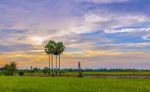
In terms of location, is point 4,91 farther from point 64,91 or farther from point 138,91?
point 138,91

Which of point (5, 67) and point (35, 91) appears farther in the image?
point (5, 67)

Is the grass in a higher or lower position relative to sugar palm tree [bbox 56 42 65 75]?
lower

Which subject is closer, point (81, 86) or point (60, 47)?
point (81, 86)

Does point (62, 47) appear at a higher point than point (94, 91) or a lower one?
higher

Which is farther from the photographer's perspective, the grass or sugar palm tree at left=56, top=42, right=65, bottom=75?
sugar palm tree at left=56, top=42, right=65, bottom=75

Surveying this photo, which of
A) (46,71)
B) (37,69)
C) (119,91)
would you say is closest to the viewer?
(119,91)

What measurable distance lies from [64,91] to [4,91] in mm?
4379

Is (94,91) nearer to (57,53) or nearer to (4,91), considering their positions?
(4,91)

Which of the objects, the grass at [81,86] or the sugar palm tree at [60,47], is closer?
the grass at [81,86]

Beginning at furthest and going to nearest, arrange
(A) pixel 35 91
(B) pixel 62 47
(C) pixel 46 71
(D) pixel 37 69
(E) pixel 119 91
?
(D) pixel 37 69, (C) pixel 46 71, (B) pixel 62 47, (A) pixel 35 91, (E) pixel 119 91

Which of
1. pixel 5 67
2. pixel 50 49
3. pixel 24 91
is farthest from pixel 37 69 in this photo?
pixel 24 91

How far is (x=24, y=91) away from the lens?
982 inches

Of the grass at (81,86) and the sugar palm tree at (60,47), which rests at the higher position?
the sugar palm tree at (60,47)

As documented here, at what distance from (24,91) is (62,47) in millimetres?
53396
